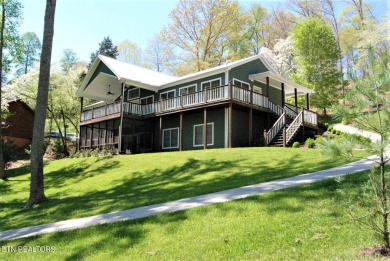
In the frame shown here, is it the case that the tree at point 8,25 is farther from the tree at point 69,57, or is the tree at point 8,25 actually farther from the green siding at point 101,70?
the tree at point 69,57

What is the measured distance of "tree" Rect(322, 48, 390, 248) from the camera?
14.8 ft

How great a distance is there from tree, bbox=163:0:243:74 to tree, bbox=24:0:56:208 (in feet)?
91.9

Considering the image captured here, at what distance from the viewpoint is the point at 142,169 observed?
55.8ft

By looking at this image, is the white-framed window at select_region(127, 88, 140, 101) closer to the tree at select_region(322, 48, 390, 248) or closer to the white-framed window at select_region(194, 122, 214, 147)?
the white-framed window at select_region(194, 122, 214, 147)

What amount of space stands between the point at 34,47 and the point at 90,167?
44304mm

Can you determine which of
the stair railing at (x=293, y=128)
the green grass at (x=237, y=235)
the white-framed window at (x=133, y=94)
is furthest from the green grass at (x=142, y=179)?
the white-framed window at (x=133, y=94)

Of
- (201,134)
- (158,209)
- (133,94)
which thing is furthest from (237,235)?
(133,94)

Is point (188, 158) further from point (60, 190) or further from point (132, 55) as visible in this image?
point (132, 55)

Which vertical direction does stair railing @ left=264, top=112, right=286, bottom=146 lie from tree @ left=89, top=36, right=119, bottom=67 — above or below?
below

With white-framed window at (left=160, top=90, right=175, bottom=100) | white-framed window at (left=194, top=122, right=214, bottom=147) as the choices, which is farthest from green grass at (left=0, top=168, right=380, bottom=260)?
white-framed window at (left=160, top=90, right=175, bottom=100)

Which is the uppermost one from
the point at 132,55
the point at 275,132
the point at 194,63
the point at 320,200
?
the point at 132,55

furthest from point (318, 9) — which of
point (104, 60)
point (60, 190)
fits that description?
point (60, 190)

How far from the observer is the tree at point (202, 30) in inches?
1622

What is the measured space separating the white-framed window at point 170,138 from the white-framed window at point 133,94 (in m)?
4.51
